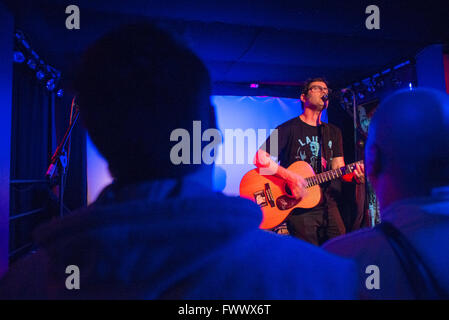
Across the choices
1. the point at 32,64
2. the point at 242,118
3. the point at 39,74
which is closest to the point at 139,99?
the point at 32,64

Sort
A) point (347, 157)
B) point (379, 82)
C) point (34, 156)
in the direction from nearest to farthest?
point (34, 156), point (379, 82), point (347, 157)

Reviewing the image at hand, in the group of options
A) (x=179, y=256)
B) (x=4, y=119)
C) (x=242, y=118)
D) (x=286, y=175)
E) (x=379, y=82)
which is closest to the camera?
(x=179, y=256)

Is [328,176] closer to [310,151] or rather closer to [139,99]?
[310,151]

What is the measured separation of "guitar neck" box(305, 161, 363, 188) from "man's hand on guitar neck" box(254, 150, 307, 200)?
4.5 inches

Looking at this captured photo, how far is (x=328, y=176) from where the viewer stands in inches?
126

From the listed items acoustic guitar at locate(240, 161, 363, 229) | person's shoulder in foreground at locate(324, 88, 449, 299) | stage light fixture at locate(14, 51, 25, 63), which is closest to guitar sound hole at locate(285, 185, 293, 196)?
acoustic guitar at locate(240, 161, 363, 229)

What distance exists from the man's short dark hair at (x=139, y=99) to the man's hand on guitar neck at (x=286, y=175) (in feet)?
8.65

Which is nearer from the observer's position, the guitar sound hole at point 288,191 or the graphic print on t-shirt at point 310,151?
the guitar sound hole at point 288,191

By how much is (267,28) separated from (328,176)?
70.3 inches

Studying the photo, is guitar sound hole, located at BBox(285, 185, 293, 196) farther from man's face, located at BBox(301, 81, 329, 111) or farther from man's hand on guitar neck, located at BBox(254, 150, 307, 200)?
man's face, located at BBox(301, 81, 329, 111)

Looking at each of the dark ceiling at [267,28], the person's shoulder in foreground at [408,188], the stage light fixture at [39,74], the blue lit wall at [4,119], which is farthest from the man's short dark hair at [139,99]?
the stage light fixture at [39,74]

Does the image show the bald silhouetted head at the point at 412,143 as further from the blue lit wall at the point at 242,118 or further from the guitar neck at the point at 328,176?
the blue lit wall at the point at 242,118

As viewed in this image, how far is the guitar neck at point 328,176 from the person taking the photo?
3.15 metres

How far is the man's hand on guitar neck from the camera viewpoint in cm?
308
